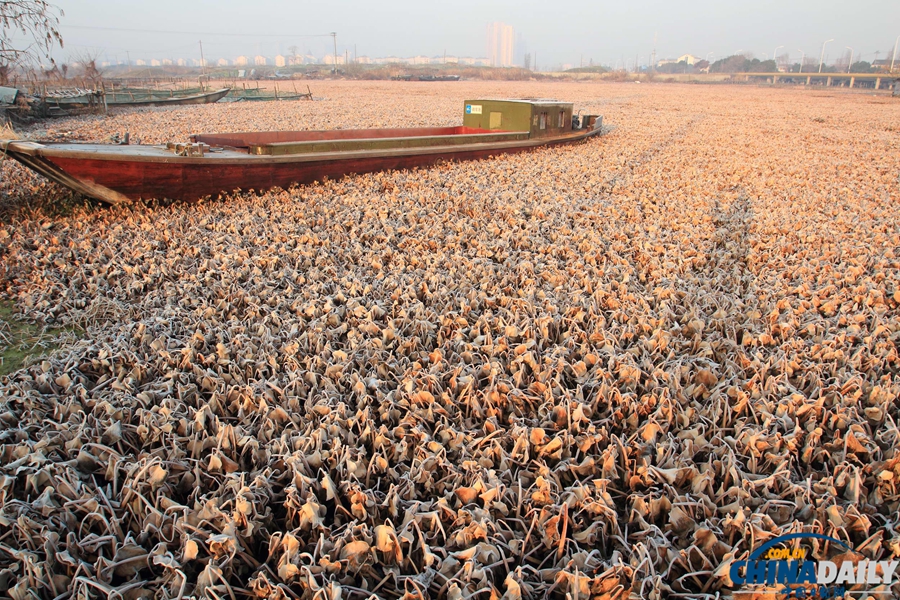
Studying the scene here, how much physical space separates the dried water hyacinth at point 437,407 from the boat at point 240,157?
0.66 metres

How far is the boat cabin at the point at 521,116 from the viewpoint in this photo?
1267 cm

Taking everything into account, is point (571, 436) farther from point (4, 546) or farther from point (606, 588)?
point (4, 546)

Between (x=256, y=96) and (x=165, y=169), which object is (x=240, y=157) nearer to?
(x=165, y=169)

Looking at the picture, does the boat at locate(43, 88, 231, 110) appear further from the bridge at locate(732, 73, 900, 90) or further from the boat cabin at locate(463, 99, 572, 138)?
the bridge at locate(732, 73, 900, 90)

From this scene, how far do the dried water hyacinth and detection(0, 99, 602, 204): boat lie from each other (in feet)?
2.16

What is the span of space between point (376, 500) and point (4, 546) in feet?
5.05

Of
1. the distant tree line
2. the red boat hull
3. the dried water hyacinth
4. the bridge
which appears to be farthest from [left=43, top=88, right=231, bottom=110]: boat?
the distant tree line

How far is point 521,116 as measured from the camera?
12664mm

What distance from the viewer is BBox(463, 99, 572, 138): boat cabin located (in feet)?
41.6

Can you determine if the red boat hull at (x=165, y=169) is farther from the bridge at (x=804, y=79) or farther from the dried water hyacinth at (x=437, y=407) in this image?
the bridge at (x=804, y=79)

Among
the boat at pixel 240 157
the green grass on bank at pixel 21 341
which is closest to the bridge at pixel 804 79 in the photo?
the boat at pixel 240 157

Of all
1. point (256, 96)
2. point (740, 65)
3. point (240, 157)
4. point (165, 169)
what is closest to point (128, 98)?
point (256, 96)

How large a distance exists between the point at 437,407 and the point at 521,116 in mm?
11211

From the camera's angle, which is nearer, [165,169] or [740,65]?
[165,169]
